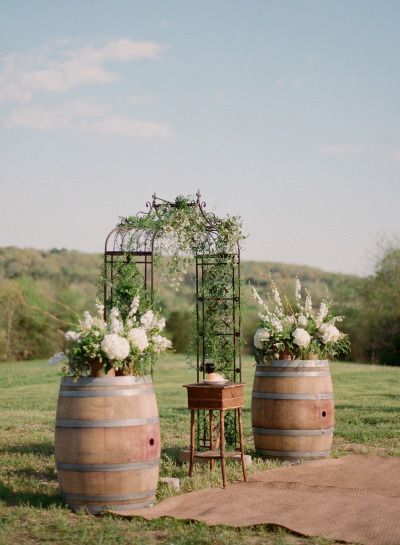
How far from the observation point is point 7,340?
33.2 m

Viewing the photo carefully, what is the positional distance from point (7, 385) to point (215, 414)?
15558 millimetres

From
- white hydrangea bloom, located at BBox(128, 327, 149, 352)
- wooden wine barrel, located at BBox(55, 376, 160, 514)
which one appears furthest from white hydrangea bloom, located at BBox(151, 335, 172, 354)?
wooden wine barrel, located at BBox(55, 376, 160, 514)

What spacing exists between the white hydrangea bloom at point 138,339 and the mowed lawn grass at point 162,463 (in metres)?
1.42

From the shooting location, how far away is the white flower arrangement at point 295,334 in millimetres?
9547

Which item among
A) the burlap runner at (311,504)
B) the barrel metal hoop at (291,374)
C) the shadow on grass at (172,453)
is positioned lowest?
the shadow on grass at (172,453)

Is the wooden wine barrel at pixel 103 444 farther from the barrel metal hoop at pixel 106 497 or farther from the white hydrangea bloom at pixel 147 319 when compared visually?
the white hydrangea bloom at pixel 147 319

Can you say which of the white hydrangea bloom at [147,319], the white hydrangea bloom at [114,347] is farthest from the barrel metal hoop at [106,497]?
the white hydrangea bloom at [147,319]

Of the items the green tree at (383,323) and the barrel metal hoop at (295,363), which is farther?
the green tree at (383,323)

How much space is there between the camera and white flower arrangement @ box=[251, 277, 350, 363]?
31.3 feet

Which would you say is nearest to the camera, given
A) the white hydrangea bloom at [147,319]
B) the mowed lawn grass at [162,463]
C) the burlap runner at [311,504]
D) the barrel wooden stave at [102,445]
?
the mowed lawn grass at [162,463]

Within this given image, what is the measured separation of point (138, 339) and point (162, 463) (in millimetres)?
2625

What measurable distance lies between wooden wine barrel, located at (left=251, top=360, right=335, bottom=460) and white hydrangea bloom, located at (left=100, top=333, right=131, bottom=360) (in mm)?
2881

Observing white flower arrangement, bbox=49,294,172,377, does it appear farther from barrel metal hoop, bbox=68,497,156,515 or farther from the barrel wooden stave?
barrel metal hoop, bbox=68,497,156,515

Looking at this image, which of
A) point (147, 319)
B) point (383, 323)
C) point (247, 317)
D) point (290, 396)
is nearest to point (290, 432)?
point (290, 396)
